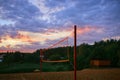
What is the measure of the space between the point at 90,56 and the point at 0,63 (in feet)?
60.5


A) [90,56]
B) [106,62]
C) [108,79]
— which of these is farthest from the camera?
[90,56]

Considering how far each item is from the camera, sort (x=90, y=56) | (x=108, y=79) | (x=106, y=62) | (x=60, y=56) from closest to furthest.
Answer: (x=108, y=79) → (x=60, y=56) → (x=106, y=62) → (x=90, y=56)

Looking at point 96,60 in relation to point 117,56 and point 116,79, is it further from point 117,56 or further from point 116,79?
point 116,79

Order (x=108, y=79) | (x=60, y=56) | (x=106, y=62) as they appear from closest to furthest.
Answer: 1. (x=108, y=79)
2. (x=60, y=56)
3. (x=106, y=62)

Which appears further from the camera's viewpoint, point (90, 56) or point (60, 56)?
point (90, 56)

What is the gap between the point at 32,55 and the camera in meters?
47.0

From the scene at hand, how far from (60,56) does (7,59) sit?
12535 mm

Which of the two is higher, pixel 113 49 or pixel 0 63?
pixel 113 49

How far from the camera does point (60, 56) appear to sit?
41.2 m

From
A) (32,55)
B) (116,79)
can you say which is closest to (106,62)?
(32,55)

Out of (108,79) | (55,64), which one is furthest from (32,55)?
(108,79)

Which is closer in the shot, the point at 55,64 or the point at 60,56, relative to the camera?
the point at 60,56

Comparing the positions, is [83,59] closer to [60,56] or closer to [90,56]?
[90,56]

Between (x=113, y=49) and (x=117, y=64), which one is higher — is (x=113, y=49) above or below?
above
